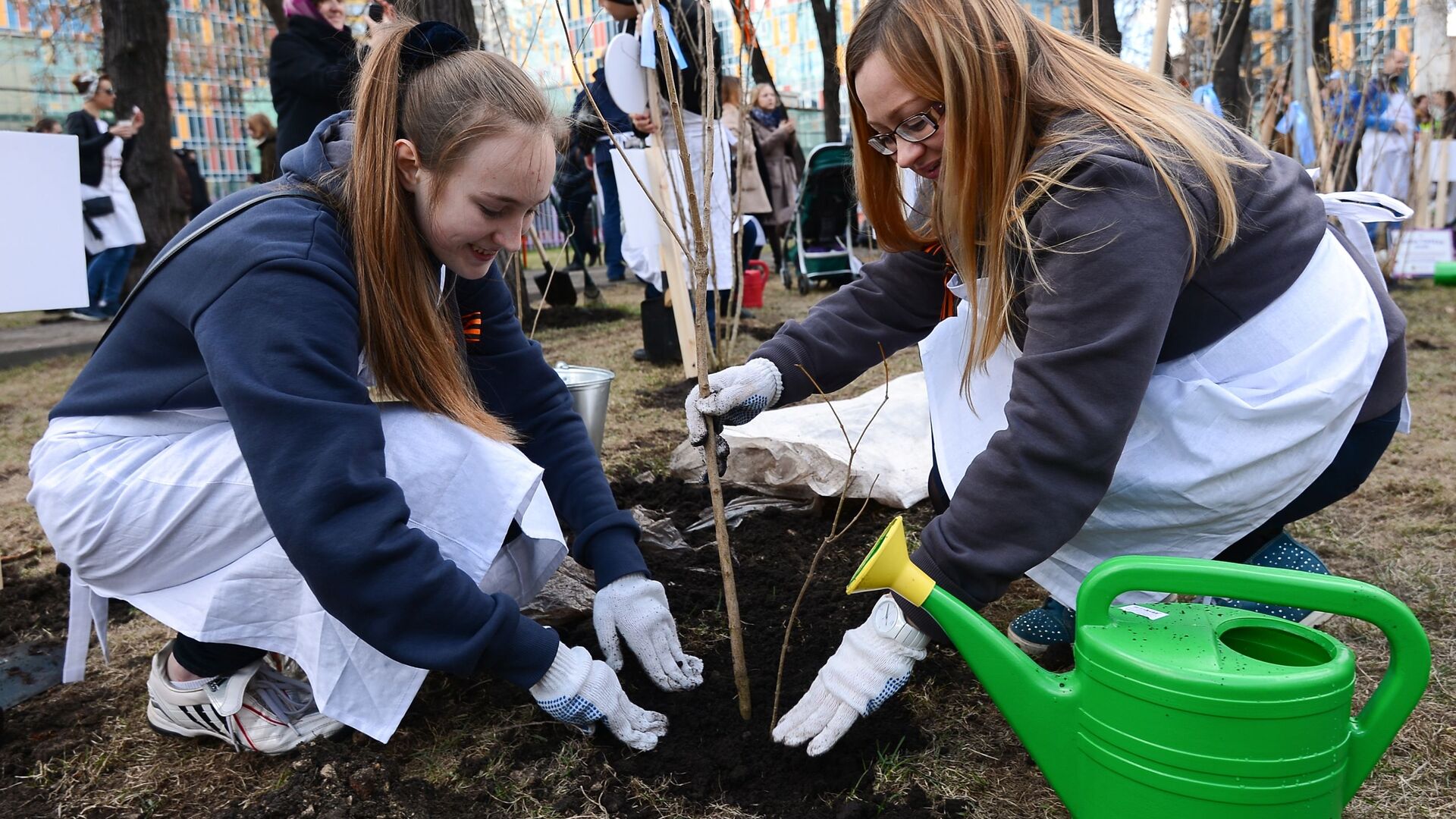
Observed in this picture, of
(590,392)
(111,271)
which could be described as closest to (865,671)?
(590,392)

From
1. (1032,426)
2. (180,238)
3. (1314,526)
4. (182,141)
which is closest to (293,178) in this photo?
(180,238)

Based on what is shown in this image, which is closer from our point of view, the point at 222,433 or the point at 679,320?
the point at 222,433

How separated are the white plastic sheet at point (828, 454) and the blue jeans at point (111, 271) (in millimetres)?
5696

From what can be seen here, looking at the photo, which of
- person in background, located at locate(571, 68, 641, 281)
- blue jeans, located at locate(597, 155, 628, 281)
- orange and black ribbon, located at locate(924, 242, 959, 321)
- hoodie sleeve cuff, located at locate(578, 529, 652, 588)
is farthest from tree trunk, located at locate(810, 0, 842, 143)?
hoodie sleeve cuff, located at locate(578, 529, 652, 588)

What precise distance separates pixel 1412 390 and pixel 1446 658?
2.47 m

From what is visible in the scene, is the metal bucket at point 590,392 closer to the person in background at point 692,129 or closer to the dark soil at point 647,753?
the dark soil at point 647,753

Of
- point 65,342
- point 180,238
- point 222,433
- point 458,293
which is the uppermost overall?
point 180,238

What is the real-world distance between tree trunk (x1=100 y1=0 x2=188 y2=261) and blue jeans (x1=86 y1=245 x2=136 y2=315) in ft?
0.75

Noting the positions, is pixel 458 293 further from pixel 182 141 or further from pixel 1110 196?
pixel 182 141

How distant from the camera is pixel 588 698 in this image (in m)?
1.51

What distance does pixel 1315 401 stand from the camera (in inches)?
58.1

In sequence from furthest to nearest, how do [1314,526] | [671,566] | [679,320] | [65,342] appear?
[65,342] → [679,320] → [1314,526] → [671,566]

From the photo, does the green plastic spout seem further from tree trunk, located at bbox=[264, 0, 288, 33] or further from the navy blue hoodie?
tree trunk, located at bbox=[264, 0, 288, 33]

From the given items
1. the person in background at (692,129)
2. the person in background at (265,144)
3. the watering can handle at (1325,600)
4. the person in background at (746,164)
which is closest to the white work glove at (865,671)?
the watering can handle at (1325,600)
